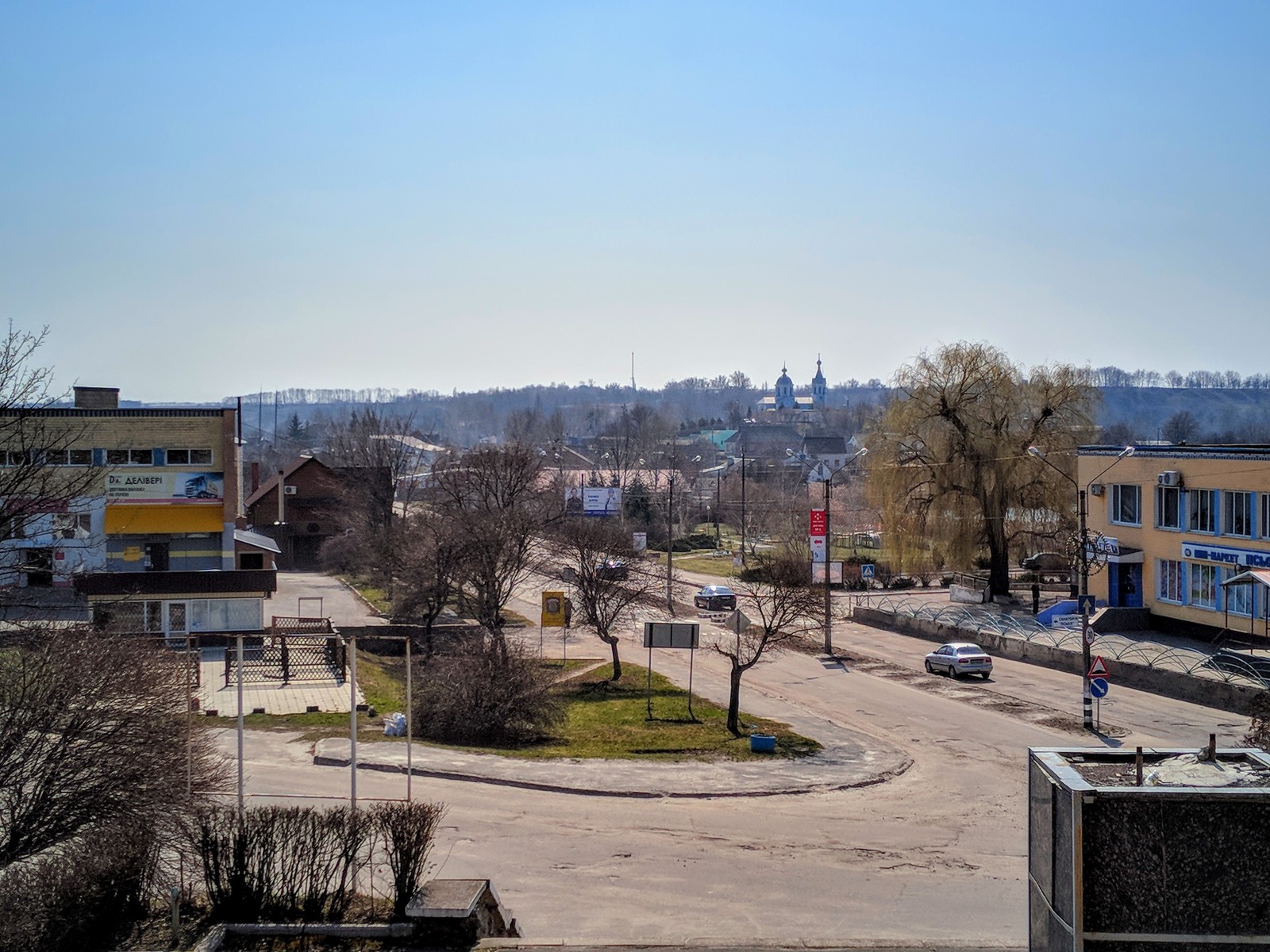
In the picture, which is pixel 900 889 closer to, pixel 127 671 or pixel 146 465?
pixel 127 671

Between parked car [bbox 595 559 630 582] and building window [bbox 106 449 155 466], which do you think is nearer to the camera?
parked car [bbox 595 559 630 582]

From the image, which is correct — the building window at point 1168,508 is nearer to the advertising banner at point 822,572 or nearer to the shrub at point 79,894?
the advertising banner at point 822,572

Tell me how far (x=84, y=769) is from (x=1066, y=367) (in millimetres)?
46915

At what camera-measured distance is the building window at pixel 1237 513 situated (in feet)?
111

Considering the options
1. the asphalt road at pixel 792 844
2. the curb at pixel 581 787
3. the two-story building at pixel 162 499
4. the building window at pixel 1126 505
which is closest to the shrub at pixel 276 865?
the asphalt road at pixel 792 844

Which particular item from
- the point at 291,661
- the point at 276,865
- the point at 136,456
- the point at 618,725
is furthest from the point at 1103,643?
the point at 136,456

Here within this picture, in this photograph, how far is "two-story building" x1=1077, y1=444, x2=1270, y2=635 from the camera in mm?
33500

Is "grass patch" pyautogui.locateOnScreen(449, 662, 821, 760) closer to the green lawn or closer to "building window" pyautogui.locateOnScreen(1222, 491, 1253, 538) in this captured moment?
the green lawn

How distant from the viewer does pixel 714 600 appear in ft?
166

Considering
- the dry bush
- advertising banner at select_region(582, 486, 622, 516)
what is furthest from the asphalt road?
advertising banner at select_region(582, 486, 622, 516)

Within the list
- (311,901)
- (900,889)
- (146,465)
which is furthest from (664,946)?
(146,465)

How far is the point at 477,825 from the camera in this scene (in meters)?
16.7

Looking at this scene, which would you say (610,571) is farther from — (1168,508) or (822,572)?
(1168,508)

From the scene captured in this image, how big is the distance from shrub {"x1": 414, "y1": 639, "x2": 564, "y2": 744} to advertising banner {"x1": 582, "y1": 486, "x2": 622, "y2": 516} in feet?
168
